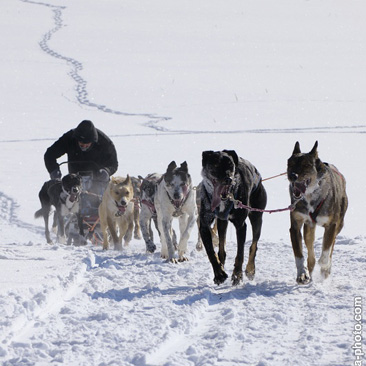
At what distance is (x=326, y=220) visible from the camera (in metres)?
5.47

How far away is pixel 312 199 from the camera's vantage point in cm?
539

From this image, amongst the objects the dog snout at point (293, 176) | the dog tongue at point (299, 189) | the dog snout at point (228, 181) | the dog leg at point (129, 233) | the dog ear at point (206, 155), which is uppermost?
the dog ear at point (206, 155)

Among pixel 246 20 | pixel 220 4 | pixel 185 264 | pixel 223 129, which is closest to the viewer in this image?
pixel 185 264

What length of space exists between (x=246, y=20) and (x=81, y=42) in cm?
1073

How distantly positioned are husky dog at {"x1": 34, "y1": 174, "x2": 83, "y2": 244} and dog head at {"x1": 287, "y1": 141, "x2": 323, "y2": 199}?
366cm

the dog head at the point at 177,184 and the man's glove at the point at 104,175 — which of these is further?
the man's glove at the point at 104,175

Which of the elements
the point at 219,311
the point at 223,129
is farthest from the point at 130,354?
the point at 223,129

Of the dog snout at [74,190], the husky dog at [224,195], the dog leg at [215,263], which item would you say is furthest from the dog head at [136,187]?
the dog leg at [215,263]

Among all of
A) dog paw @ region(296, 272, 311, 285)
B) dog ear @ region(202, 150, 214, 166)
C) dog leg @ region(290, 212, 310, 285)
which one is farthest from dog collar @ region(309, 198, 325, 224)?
dog ear @ region(202, 150, 214, 166)

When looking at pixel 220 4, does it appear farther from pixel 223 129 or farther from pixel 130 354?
pixel 130 354

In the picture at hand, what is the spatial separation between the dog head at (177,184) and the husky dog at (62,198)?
6.20ft

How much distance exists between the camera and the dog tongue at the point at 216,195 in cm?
533

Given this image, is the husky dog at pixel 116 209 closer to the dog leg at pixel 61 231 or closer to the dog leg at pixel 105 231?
the dog leg at pixel 105 231

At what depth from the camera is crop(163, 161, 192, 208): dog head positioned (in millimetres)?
6809
